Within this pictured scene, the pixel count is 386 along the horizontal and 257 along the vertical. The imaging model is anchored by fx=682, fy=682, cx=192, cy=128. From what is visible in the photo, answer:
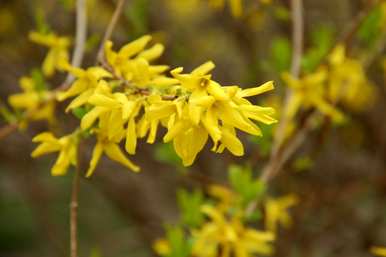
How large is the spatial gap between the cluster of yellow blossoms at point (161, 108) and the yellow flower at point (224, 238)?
435 millimetres

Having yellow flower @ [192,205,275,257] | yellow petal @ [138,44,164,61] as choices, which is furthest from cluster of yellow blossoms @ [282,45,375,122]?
yellow petal @ [138,44,164,61]

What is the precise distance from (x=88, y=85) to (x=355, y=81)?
3.55 feet

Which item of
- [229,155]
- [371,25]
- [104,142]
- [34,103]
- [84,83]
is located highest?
[229,155]

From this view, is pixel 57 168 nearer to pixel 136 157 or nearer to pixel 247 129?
pixel 247 129

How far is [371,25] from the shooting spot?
2150mm

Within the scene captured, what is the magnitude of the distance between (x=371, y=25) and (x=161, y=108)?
1179mm

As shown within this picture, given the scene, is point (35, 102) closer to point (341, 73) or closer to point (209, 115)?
point (209, 115)

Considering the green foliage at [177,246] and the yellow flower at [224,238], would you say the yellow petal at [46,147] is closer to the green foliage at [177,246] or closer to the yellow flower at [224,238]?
the green foliage at [177,246]

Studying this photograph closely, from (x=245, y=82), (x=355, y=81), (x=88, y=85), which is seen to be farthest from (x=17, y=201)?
(x=88, y=85)

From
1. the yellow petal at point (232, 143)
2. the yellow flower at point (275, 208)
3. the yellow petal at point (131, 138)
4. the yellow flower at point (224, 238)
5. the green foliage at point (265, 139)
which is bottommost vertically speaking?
the yellow petal at point (232, 143)

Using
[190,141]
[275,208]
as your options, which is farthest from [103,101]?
[275,208]

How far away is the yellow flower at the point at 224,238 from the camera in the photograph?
186cm

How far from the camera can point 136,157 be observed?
124 inches

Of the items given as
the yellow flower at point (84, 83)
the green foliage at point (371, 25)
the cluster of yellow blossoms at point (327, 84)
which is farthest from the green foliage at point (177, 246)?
the green foliage at point (371, 25)
